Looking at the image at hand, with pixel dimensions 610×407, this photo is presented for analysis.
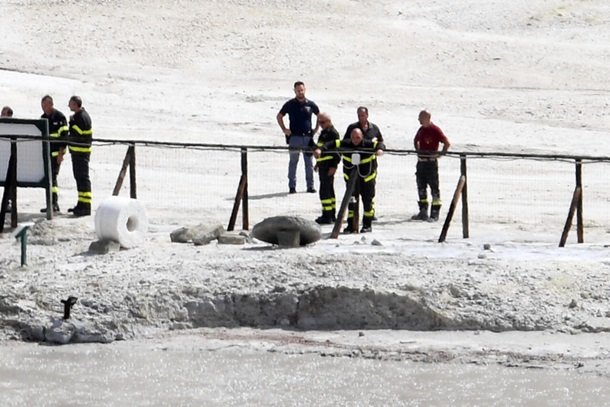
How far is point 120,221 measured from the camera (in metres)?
17.5

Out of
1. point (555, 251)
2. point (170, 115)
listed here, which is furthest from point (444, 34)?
point (555, 251)

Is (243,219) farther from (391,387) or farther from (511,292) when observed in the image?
(391,387)

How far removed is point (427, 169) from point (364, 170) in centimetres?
188

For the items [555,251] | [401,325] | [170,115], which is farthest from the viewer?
[170,115]

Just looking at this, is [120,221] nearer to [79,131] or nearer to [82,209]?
[82,209]

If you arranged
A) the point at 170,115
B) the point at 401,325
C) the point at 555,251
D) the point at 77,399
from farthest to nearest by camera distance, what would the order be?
the point at 170,115, the point at 555,251, the point at 401,325, the point at 77,399

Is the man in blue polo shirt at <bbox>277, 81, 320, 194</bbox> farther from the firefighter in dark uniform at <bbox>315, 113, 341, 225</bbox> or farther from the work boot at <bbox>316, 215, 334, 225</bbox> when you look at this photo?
the work boot at <bbox>316, 215, 334, 225</bbox>

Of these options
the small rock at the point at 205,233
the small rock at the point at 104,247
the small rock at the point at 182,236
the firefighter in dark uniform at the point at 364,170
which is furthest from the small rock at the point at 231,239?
the firefighter in dark uniform at the point at 364,170

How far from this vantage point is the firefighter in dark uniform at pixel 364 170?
19609 mm

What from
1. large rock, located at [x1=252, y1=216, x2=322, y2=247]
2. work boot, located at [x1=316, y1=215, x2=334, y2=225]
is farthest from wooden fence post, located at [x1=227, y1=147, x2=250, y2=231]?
large rock, located at [x1=252, y1=216, x2=322, y2=247]

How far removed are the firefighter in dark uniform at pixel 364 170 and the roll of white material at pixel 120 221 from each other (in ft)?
9.51

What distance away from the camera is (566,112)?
34125mm

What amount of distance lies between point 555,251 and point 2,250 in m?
6.22

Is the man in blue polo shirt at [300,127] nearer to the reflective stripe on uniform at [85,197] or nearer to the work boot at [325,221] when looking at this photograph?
the work boot at [325,221]
